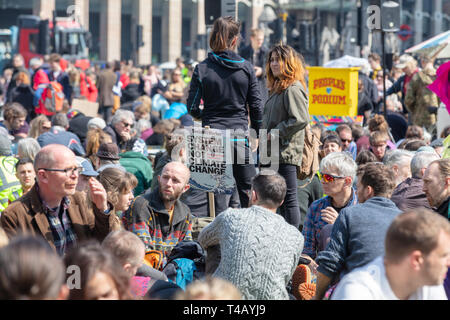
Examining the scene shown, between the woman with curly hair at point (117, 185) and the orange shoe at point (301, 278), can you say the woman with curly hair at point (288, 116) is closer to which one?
the woman with curly hair at point (117, 185)

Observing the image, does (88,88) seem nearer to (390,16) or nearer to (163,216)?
(390,16)

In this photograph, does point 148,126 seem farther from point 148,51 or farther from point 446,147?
point 148,51

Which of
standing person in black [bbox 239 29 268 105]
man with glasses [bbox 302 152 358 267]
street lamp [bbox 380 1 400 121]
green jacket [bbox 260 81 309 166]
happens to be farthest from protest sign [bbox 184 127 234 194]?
street lamp [bbox 380 1 400 121]

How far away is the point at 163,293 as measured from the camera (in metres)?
4.57

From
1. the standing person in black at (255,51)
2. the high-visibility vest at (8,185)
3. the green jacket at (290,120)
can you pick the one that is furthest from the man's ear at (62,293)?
the standing person in black at (255,51)

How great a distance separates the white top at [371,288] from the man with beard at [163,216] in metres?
2.57

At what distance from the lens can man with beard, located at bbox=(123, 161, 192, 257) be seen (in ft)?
19.4

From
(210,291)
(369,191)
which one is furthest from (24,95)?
(210,291)

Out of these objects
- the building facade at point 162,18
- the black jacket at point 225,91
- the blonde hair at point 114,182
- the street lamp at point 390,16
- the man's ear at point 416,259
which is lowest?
the man's ear at point 416,259

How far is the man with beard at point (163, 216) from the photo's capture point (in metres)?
5.91

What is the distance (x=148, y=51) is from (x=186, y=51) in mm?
7259

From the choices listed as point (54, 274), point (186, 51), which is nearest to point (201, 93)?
point (54, 274)

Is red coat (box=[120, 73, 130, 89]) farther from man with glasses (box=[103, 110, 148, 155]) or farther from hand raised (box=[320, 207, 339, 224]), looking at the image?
hand raised (box=[320, 207, 339, 224])

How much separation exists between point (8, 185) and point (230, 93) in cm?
225
